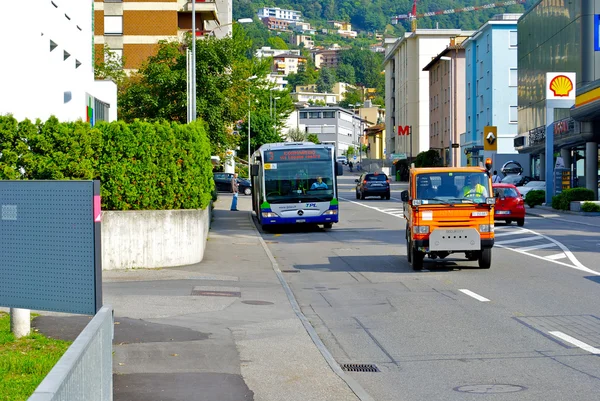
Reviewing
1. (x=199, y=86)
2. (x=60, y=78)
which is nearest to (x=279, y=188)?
(x=60, y=78)

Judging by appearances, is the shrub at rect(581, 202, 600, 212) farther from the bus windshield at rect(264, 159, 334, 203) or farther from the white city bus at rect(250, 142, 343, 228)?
the bus windshield at rect(264, 159, 334, 203)

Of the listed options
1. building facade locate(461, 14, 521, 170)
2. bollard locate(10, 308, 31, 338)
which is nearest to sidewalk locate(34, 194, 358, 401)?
bollard locate(10, 308, 31, 338)

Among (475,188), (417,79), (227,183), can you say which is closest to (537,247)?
(475,188)

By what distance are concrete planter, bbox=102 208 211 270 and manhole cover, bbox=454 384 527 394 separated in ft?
35.8

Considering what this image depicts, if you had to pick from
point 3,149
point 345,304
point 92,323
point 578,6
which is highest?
point 578,6

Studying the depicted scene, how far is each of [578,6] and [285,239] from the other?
34196 millimetres

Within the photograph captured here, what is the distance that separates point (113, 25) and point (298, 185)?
142 ft

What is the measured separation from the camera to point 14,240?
27.3 ft

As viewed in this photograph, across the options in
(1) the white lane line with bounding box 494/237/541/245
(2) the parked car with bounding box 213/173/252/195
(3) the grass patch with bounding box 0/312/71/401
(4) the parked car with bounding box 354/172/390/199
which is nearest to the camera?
(3) the grass patch with bounding box 0/312/71/401

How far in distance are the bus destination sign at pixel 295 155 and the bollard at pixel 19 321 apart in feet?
70.4

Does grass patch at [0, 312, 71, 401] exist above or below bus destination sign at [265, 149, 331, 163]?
below

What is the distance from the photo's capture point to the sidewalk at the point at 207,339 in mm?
7902

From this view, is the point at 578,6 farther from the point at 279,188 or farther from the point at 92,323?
the point at 92,323

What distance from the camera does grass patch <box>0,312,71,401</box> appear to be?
23.3 feet
